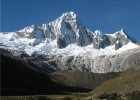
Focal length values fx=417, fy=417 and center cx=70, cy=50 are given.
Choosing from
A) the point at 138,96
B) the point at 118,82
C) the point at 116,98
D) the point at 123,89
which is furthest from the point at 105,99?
the point at 118,82

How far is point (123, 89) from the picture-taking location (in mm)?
110125

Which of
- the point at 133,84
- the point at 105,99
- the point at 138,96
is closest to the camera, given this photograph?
the point at 138,96

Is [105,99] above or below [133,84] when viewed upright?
below

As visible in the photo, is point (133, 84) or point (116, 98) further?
point (133, 84)

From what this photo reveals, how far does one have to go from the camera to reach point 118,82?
12262 centimetres

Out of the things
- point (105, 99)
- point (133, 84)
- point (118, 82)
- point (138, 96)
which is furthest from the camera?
point (118, 82)

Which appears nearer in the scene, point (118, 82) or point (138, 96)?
point (138, 96)

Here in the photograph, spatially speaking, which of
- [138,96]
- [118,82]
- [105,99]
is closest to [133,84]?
[118,82]

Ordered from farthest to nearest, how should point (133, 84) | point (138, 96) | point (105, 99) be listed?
1. point (133, 84)
2. point (105, 99)
3. point (138, 96)

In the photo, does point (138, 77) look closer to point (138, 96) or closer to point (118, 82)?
point (118, 82)

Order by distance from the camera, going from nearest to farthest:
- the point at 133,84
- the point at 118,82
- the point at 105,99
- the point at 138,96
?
the point at 138,96 → the point at 105,99 → the point at 133,84 → the point at 118,82

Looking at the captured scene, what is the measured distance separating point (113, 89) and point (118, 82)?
268 inches

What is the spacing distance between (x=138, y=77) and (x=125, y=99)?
38314 millimetres

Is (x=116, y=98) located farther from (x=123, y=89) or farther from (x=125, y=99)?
(x=123, y=89)
